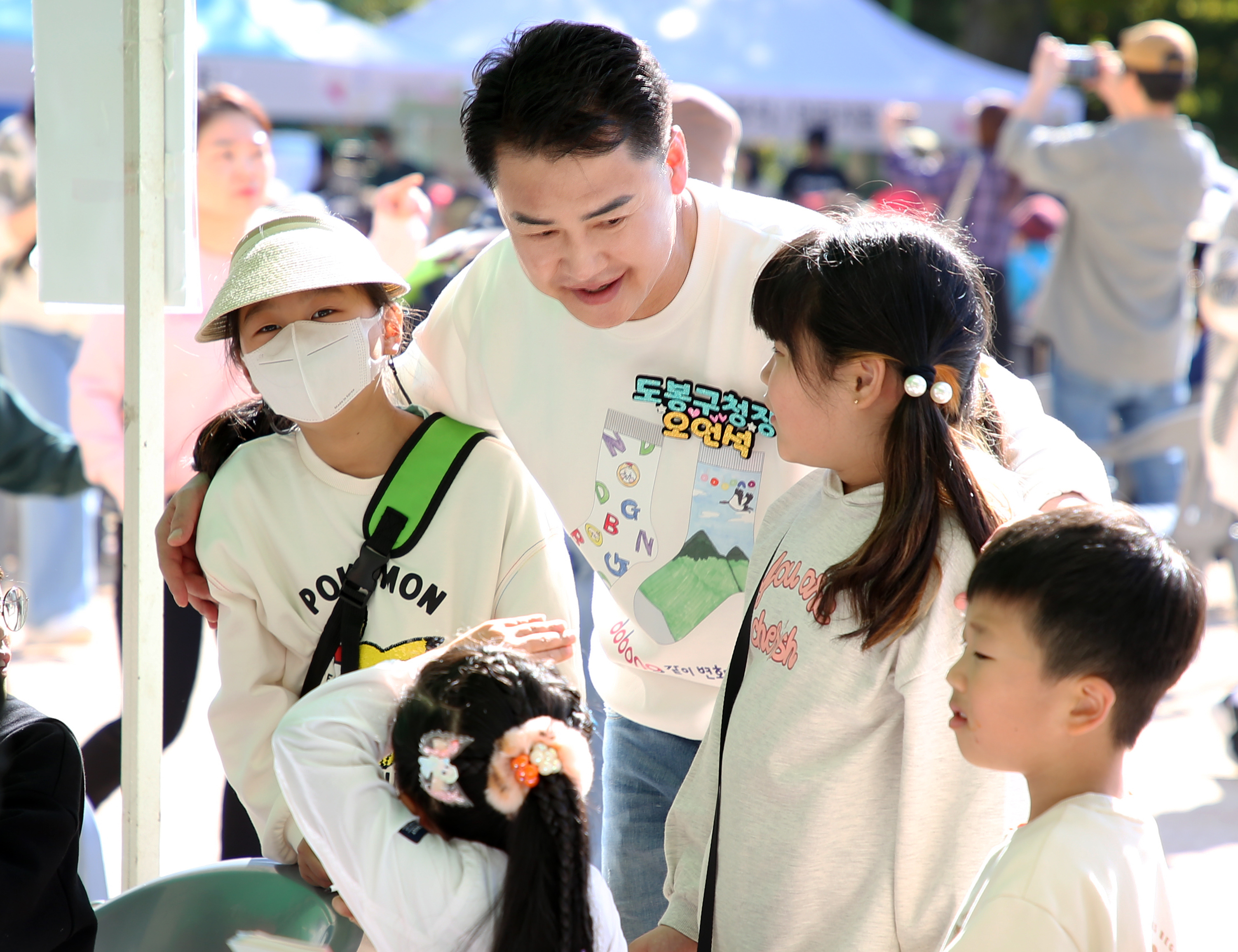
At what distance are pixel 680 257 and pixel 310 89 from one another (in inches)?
303

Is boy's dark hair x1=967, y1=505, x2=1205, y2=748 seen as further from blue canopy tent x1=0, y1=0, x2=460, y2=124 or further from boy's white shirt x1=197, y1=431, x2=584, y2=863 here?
blue canopy tent x1=0, y1=0, x2=460, y2=124

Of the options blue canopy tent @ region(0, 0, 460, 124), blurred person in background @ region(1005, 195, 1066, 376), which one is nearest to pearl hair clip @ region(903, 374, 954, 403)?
blurred person in background @ region(1005, 195, 1066, 376)

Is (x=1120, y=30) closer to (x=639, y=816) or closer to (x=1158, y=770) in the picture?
(x=1158, y=770)

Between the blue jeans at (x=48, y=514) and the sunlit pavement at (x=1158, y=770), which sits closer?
the sunlit pavement at (x=1158, y=770)

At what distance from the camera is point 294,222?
6.06 feet

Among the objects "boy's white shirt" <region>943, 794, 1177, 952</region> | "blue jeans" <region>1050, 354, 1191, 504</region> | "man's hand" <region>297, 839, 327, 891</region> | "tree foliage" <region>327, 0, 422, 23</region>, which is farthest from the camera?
"tree foliage" <region>327, 0, 422, 23</region>

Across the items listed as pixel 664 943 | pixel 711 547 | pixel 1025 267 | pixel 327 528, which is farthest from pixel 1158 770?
pixel 1025 267

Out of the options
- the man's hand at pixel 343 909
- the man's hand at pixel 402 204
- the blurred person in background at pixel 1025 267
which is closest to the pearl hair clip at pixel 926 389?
the man's hand at pixel 343 909

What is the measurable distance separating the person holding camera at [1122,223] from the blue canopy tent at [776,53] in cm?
433

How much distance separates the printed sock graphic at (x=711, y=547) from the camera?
182 centimetres

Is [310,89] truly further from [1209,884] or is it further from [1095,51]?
[1209,884]

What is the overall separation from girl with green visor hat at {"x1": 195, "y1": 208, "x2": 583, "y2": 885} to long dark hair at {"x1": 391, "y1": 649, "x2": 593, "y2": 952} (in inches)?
12.2

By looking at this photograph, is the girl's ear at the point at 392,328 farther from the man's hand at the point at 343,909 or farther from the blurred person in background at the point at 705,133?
the blurred person in background at the point at 705,133

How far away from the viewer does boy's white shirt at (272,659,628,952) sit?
52.7 inches
